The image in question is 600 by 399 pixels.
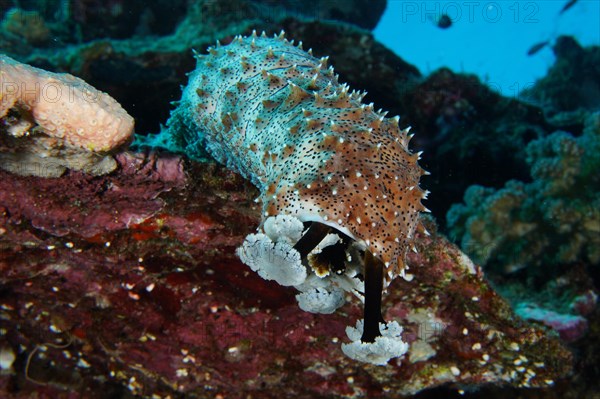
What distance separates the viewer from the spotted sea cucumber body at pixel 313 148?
204cm

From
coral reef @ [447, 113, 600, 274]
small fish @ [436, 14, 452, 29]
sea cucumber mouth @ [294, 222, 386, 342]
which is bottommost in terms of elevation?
sea cucumber mouth @ [294, 222, 386, 342]

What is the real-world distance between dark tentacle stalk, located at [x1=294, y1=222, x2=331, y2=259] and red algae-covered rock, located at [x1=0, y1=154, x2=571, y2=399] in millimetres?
897

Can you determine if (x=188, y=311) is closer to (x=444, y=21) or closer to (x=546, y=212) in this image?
(x=546, y=212)

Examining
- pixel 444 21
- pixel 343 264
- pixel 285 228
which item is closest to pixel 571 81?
pixel 444 21

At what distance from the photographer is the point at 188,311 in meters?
3.28

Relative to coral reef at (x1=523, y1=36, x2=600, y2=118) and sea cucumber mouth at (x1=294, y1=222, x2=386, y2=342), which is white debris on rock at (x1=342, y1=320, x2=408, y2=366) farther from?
coral reef at (x1=523, y1=36, x2=600, y2=118)

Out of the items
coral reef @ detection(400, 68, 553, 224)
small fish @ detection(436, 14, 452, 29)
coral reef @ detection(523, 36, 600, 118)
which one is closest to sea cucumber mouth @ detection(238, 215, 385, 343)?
coral reef @ detection(400, 68, 553, 224)

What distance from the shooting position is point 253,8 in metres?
7.62

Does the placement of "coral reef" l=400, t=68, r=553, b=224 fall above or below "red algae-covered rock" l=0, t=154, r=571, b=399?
above

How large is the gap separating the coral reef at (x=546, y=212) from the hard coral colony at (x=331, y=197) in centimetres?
377

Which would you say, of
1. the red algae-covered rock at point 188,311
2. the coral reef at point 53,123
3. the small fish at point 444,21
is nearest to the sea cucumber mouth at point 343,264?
the red algae-covered rock at point 188,311

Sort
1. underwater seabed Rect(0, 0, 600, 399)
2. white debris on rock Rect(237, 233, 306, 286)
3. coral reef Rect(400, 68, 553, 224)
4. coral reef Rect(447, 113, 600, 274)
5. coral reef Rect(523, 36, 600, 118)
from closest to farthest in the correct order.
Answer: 1. white debris on rock Rect(237, 233, 306, 286)
2. underwater seabed Rect(0, 0, 600, 399)
3. coral reef Rect(447, 113, 600, 274)
4. coral reef Rect(400, 68, 553, 224)
5. coral reef Rect(523, 36, 600, 118)

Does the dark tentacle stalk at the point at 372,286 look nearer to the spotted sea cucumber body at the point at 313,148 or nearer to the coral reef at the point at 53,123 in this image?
the spotted sea cucumber body at the point at 313,148

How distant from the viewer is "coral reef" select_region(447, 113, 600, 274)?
5.23 meters
